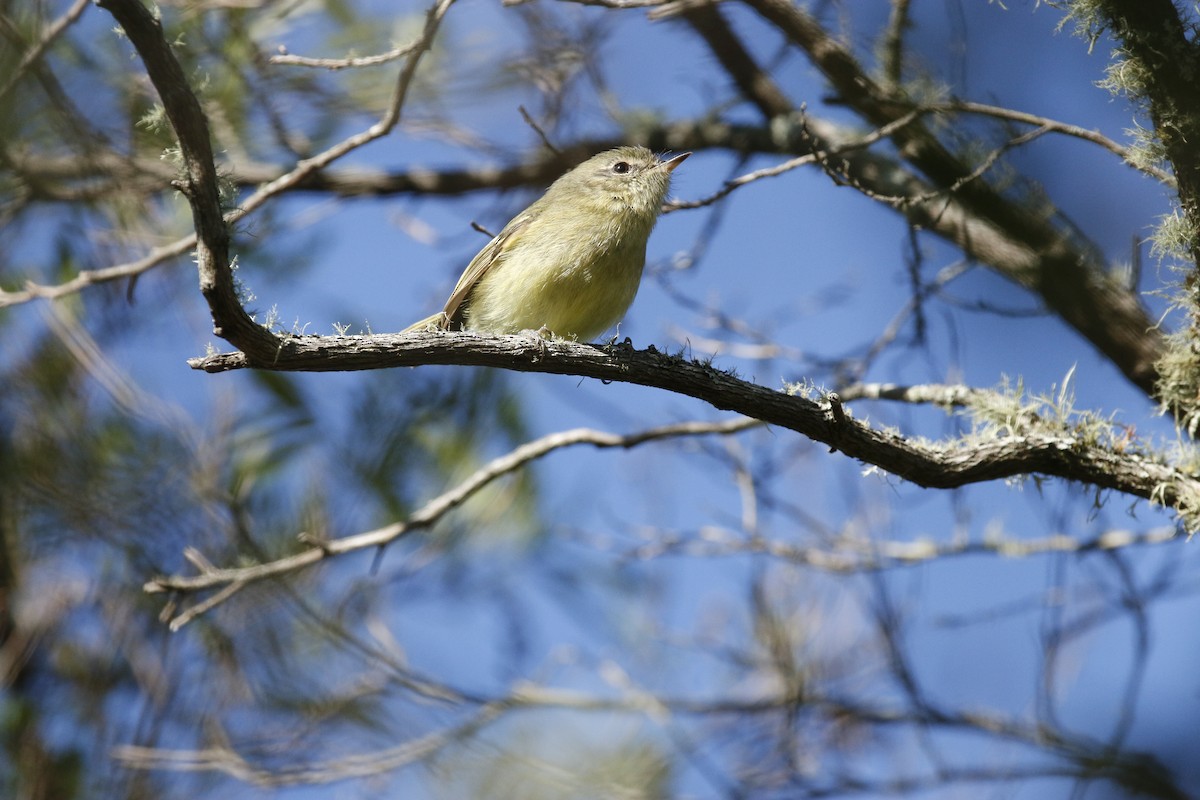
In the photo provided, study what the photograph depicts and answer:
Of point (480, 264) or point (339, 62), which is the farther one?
point (480, 264)

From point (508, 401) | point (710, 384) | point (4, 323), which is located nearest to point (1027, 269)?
point (710, 384)

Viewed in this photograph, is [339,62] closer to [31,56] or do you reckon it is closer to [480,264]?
[31,56]

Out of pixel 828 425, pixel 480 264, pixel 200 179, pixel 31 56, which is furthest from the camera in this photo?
pixel 480 264

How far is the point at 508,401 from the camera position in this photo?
521cm

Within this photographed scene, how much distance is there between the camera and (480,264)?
15.2 ft

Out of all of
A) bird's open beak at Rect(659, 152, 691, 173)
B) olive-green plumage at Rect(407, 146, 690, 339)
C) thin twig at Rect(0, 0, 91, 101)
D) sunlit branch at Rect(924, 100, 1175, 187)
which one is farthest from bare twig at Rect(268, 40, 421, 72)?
sunlit branch at Rect(924, 100, 1175, 187)

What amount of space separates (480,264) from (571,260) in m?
Answer: 0.63

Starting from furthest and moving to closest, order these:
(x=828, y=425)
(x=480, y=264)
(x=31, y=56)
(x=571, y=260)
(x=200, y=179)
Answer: (x=480, y=264), (x=571, y=260), (x=828, y=425), (x=31, y=56), (x=200, y=179)

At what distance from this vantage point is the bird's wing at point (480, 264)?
4570 millimetres

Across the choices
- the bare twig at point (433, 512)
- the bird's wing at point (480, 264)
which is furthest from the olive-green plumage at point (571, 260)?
the bare twig at point (433, 512)

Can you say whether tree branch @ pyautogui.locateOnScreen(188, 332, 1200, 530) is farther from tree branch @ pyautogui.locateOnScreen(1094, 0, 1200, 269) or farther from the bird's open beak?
the bird's open beak

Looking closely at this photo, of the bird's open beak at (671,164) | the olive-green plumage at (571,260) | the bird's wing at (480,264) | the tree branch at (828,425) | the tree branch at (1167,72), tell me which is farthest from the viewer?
the bird's open beak at (671,164)

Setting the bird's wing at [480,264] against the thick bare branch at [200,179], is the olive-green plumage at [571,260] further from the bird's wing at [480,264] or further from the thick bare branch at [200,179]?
the thick bare branch at [200,179]

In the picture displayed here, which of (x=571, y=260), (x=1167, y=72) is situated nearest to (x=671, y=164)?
(x=571, y=260)
